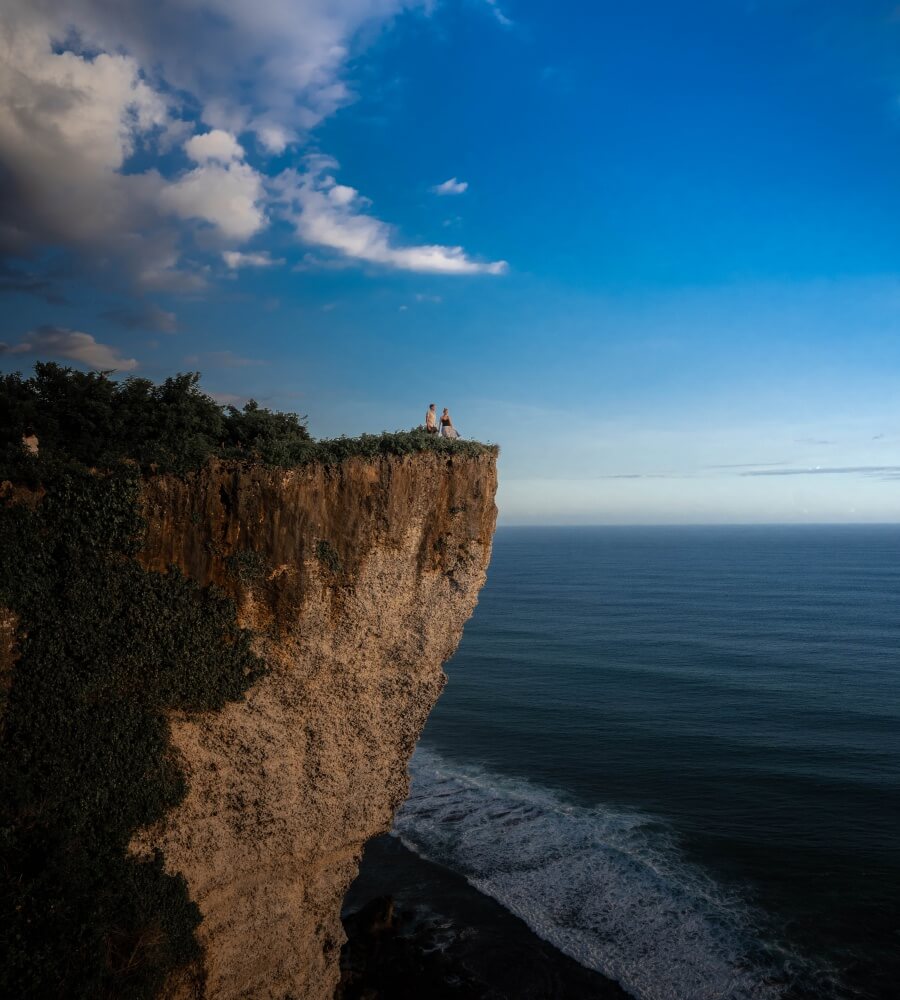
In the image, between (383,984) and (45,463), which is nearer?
(45,463)

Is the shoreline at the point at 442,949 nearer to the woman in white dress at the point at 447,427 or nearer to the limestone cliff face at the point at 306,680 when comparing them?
the limestone cliff face at the point at 306,680

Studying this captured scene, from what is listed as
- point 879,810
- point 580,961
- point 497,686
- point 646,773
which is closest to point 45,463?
point 580,961

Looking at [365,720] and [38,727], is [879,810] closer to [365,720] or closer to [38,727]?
[365,720]

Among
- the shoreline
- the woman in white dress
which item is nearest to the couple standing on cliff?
the woman in white dress

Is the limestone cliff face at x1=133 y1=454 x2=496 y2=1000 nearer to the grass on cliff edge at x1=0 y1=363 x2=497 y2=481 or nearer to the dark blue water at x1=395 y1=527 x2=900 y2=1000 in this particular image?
the grass on cliff edge at x1=0 y1=363 x2=497 y2=481

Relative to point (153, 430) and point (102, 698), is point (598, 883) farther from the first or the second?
point (153, 430)

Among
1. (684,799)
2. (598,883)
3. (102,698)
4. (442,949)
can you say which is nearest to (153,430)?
(102,698)

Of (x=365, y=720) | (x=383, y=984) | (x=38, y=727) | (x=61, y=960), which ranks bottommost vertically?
(x=383, y=984)
